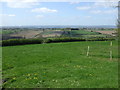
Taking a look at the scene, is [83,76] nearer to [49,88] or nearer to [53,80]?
[53,80]

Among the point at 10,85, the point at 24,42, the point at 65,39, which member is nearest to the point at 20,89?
the point at 10,85

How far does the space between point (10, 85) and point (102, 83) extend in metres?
4.57

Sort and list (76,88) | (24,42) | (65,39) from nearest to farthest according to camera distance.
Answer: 1. (76,88)
2. (24,42)
3. (65,39)

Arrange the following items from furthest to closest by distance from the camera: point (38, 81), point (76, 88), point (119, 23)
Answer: point (119, 23) → point (38, 81) → point (76, 88)

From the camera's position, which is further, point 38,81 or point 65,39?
point 65,39

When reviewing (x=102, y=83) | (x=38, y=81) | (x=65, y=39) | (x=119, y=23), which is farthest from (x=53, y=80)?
(x=65, y=39)

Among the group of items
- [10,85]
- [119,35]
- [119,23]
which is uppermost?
[119,23]

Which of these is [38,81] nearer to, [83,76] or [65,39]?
[83,76]

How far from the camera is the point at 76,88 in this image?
275 inches

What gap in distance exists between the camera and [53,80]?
8.37m

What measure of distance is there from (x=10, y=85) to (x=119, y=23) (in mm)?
12423

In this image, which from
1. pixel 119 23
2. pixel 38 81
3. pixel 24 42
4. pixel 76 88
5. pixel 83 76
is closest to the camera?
pixel 76 88

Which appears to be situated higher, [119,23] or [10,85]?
[119,23]

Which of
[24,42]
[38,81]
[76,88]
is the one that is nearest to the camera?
[76,88]
